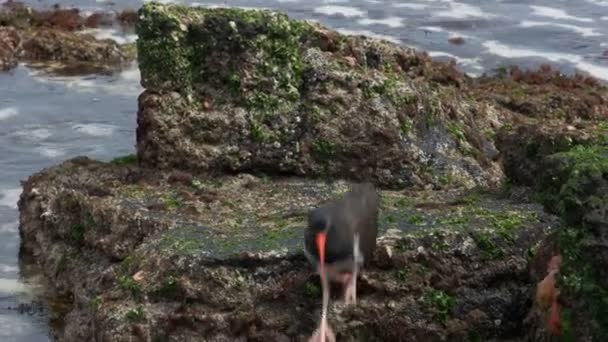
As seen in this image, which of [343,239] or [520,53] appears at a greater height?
[343,239]

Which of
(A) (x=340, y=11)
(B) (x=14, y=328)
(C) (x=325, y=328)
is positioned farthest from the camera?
(A) (x=340, y=11)

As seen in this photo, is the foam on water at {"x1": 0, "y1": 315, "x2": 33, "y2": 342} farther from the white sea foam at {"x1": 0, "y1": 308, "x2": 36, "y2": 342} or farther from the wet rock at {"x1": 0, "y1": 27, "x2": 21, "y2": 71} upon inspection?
the wet rock at {"x1": 0, "y1": 27, "x2": 21, "y2": 71}

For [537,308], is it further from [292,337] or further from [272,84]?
[272,84]

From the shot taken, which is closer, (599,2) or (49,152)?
(49,152)

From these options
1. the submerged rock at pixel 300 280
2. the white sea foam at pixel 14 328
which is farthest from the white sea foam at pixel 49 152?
the submerged rock at pixel 300 280

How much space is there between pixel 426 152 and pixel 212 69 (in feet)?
8.71

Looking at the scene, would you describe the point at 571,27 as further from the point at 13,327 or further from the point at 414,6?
the point at 13,327

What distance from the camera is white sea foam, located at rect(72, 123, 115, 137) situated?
18.7 meters

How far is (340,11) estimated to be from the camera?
1143 inches

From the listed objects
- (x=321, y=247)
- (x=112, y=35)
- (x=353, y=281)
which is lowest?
(x=112, y=35)

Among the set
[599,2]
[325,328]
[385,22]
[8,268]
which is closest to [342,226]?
[325,328]

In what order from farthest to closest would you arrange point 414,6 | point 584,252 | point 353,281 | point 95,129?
1. point 414,6
2. point 95,129
3. point 353,281
4. point 584,252

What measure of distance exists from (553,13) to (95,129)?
14.1 m

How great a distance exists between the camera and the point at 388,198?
11.8m
